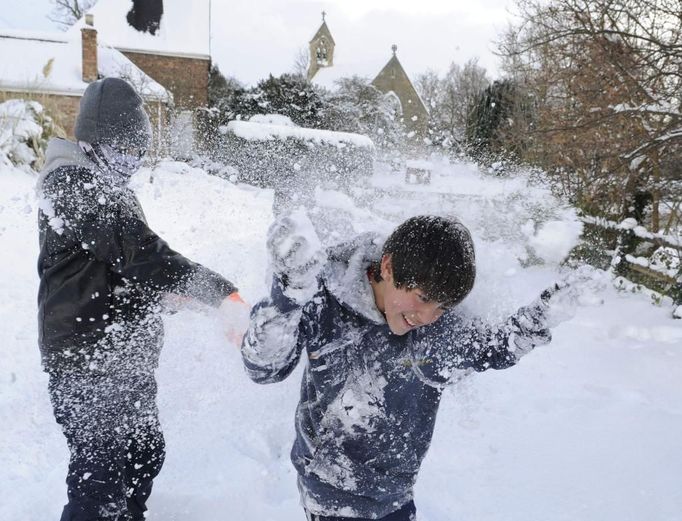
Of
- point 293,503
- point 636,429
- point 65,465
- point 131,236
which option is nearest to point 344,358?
point 131,236

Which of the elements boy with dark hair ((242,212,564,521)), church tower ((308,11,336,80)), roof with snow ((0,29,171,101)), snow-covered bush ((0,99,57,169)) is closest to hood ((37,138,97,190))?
boy with dark hair ((242,212,564,521))

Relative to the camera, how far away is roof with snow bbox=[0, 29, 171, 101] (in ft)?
56.3

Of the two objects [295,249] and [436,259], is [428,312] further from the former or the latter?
[295,249]

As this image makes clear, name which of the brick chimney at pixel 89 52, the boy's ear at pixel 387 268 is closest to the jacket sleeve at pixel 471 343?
the boy's ear at pixel 387 268

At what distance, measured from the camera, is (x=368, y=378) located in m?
1.53


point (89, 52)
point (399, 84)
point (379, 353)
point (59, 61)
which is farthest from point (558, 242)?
point (399, 84)

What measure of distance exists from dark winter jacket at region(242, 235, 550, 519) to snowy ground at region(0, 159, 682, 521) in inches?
6.5

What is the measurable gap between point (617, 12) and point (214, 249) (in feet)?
14.4

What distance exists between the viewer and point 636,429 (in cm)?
319

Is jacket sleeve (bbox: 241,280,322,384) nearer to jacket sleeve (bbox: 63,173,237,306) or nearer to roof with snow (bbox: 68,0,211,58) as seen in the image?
jacket sleeve (bbox: 63,173,237,306)

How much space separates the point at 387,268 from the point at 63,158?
1190 mm

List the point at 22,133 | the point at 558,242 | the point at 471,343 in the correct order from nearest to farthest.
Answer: the point at 471,343, the point at 558,242, the point at 22,133

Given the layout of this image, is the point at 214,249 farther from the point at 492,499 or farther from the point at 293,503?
the point at 492,499

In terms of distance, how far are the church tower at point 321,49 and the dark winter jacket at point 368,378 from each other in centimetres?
5093
